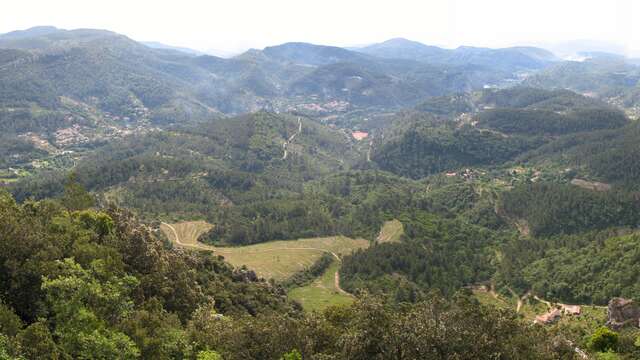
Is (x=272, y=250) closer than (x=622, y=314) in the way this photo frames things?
No

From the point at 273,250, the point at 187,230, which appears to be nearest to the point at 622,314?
the point at 273,250

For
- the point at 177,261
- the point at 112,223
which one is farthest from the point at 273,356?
the point at 112,223

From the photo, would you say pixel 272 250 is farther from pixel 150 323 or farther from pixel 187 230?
pixel 150 323

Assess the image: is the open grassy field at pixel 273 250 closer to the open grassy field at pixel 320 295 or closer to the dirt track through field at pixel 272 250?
the dirt track through field at pixel 272 250

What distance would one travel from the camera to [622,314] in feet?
319

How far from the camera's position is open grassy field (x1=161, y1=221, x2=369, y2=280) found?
15438 centimetres

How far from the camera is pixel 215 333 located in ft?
176

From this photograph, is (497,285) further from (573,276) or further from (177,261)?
(177,261)

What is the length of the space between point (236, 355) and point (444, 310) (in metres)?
23.6

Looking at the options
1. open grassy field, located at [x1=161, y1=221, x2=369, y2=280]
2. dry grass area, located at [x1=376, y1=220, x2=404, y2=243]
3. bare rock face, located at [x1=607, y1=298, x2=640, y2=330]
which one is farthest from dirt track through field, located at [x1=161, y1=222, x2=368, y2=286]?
bare rock face, located at [x1=607, y1=298, x2=640, y2=330]

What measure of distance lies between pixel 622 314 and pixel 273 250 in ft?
345

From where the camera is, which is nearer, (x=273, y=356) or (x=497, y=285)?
(x=273, y=356)

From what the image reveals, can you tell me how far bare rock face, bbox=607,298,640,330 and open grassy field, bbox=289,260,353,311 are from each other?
59417 mm

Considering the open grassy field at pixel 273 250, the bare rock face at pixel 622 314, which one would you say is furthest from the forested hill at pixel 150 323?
the open grassy field at pixel 273 250
